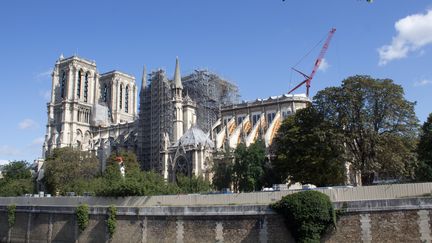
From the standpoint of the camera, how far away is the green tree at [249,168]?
159 ft

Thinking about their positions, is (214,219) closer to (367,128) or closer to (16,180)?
(367,128)

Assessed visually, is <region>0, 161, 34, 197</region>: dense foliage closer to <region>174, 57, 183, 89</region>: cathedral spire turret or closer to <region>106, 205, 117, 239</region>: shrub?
<region>174, 57, 183, 89</region>: cathedral spire turret

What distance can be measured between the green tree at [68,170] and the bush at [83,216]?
22904 mm

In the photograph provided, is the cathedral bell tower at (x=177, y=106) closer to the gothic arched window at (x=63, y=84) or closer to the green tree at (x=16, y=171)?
the green tree at (x=16, y=171)

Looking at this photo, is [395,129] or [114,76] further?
[114,76]

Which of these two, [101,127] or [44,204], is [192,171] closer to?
[44,204]

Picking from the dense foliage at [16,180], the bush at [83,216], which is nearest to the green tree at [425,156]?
the bush at [83,216]

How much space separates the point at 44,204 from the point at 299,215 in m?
26.7

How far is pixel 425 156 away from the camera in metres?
45.9

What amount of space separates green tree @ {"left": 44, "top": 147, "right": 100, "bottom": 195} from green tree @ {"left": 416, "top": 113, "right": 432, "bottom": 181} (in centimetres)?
3929

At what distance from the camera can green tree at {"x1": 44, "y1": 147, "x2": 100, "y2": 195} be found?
196 feet

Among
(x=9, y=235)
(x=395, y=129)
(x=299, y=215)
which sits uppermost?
(x=395, y=129)

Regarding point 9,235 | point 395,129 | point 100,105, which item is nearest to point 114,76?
point 100,105

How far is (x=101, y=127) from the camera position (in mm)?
113750
